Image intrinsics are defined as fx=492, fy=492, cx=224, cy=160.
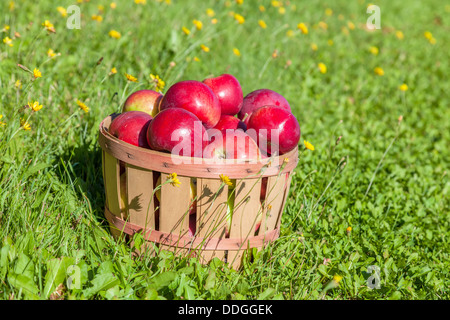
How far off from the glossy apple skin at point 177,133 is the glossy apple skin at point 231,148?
4cm

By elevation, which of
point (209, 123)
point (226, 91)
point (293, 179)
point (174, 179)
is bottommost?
point (293, 179)

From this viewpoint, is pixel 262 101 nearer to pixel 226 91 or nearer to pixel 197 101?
pixel 226 91

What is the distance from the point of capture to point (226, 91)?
2.44 m

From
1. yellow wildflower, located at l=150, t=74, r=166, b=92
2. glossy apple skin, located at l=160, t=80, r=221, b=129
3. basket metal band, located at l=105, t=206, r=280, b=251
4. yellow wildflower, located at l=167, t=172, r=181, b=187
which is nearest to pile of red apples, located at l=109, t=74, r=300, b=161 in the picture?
glossy apple skin, located at l=160, t=80, r=221, b=129

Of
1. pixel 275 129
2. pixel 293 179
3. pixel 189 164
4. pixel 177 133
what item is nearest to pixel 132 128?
pixel 177 133

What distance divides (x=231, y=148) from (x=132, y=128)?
0.45m

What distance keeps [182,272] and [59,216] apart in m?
0.67

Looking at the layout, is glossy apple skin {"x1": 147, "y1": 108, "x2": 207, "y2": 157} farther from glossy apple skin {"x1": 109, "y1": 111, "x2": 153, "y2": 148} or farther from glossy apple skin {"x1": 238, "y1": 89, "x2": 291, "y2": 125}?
glossy apple skin {"x1": 238, "y1": 89, "x2": 291, "y2": 125}

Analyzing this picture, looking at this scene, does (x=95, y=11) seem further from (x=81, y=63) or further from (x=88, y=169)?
(x=88, y=169)

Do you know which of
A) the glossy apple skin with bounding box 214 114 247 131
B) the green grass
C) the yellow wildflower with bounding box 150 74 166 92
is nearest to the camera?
the green grass

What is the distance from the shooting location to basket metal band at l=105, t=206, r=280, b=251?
6.88 ft

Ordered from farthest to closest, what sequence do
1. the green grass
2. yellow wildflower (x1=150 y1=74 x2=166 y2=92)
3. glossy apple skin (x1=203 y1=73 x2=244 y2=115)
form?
1. yellow wildflower (x1=150 y1=74 x2=166 y2=92)
2. glossy apple skin (x1=203 y1=73 x2=244 y2=115)
3. the green grass

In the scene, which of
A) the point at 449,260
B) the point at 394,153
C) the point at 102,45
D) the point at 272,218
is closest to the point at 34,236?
the point at 272,218

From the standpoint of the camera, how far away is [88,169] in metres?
2.62
